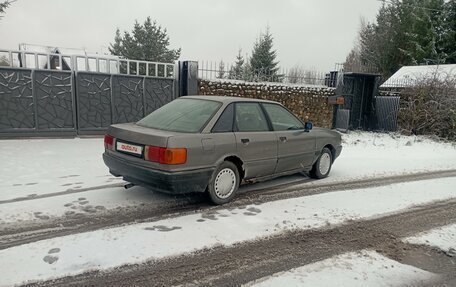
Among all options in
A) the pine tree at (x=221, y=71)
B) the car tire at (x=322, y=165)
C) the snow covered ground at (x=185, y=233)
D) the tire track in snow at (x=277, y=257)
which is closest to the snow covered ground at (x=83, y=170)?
the car tire at (x=322, y=165)

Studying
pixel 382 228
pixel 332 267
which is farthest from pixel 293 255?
pixel 382 228

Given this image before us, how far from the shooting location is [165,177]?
422 cm

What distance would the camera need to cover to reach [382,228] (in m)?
4.38

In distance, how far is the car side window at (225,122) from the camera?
480 cm

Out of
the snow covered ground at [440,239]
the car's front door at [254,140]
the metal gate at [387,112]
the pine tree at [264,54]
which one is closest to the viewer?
the snow covered ground at [440,239]

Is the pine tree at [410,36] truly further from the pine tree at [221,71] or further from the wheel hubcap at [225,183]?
the wheel hubcap at [225,183]

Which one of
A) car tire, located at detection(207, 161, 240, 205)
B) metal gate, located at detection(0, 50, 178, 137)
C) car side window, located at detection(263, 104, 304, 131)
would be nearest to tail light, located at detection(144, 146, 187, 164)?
car tire, located at detection(207, 161, 240, 205)

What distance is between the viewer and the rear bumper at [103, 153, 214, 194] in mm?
4254

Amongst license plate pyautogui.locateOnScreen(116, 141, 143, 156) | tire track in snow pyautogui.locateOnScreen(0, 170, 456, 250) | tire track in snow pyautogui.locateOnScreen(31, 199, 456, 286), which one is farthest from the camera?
license plate pyautogui.locateOnScreen(116, 141, 143, 156)

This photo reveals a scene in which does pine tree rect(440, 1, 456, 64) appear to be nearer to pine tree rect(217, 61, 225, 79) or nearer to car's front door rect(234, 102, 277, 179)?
pine tree rect(217, 61, 225, 79)

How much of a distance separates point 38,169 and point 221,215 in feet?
13.5

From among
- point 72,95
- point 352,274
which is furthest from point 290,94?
point 352,274

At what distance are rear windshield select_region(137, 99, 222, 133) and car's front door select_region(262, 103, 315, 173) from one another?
117 cm

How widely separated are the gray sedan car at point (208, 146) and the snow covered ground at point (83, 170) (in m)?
0.66
